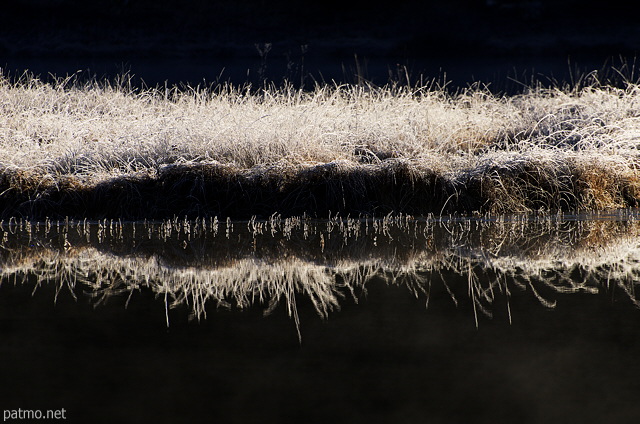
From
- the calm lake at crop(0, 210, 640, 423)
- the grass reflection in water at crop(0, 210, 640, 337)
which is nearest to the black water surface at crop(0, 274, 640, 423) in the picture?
the calm lake at crop(0, 210, 640, 423)

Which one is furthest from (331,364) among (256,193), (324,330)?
(256,193)

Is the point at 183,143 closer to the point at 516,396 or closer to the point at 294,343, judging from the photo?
the point at 294,343

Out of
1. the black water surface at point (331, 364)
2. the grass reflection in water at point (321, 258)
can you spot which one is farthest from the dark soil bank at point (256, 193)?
the black water surface at point (331, 364)

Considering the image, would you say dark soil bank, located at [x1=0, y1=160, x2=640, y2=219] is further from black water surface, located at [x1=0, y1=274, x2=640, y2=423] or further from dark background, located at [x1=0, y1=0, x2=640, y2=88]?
dark background, located at [x1=0, y1=0, x2=640, y2=88]

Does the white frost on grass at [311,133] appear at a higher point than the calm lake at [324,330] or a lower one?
higher

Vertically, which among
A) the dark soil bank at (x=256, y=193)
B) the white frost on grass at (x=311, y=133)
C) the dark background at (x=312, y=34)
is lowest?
the dark soil bank at (x=256, y=193)

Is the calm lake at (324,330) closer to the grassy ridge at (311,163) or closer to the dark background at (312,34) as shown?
the grassy ridge at (311,163)

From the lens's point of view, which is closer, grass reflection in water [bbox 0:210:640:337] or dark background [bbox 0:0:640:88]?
grass reflection in water [bbox 0:210:640:337]

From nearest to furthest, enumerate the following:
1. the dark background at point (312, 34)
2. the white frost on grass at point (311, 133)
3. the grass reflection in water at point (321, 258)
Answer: the grass reflection in water at point (321, 258) → the white frost on grass at point (311, 133) → the dark background at point (312, 34)
